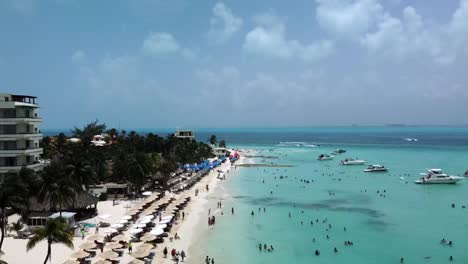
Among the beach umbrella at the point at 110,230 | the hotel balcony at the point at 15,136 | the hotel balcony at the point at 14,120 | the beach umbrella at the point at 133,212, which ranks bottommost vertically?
the beach umbrella at the point at 110,230

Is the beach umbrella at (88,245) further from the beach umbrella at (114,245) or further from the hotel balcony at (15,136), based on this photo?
the hotel balcony at (15,136)

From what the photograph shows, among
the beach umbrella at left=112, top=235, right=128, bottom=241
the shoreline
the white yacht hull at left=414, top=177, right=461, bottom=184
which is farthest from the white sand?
the white yacht hull at left=414, top=177, right=461, bottom=184

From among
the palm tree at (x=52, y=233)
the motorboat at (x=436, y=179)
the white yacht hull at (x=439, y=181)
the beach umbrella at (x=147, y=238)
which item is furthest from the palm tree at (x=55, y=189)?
the motorboat at (x=436, y=179)

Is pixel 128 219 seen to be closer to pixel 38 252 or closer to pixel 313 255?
pixel 38 252

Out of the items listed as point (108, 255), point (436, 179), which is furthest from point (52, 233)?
point (436, 179)

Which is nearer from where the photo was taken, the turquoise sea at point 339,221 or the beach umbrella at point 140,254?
the beach umbrella at point 140,254
